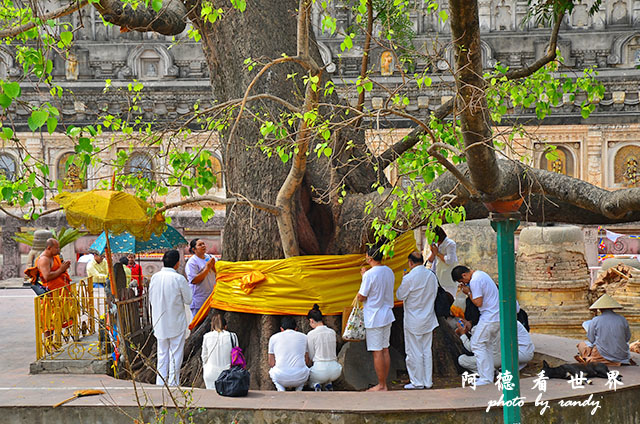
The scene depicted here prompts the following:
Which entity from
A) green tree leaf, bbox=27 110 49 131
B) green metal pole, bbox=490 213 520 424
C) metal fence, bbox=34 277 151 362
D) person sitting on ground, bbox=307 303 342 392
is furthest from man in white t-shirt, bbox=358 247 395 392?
green tree leaf, bbox=27 110 49 131

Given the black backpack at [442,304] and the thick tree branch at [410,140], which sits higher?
the thick tree branch at [410,140]

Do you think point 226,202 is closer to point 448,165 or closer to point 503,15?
point 448,165

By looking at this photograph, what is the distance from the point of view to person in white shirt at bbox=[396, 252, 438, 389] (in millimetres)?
7430

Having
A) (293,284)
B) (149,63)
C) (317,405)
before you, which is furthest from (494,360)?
(149,63)

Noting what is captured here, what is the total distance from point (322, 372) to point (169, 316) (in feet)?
5.45

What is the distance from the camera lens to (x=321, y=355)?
7.27 meters

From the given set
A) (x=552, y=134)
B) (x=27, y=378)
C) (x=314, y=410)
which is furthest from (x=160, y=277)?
(x=552, y=134)

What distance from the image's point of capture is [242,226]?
837cm

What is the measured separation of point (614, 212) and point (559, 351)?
3.30 m

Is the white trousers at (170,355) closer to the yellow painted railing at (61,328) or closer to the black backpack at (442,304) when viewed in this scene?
the yellow painted railing at (61,328)

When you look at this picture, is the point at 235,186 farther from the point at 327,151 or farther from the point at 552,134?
the point at 552,134

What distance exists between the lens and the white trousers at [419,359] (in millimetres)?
7461

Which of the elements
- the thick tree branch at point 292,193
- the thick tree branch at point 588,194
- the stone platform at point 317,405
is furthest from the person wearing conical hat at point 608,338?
the thick tree branch at point 292,193

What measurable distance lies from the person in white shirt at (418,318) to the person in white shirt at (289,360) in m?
1.06
